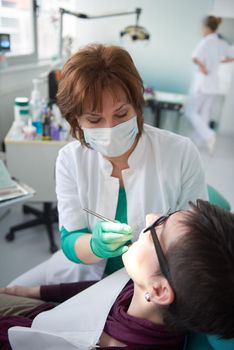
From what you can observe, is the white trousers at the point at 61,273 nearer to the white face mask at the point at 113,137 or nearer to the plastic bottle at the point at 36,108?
the white face mask at the point at 113,137

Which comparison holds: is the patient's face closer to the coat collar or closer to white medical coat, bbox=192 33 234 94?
the coat collar

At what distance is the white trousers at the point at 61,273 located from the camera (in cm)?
113

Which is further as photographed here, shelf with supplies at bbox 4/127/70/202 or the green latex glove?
shelf with supplies at bbox 4/127/70/202

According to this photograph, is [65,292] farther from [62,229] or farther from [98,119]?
[98,119]

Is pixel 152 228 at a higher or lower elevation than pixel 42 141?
higher

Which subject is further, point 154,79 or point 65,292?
point 154,79

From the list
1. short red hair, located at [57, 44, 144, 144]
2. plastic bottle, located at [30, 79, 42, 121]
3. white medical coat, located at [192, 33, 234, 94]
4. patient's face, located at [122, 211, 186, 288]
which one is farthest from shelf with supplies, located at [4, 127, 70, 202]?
white medical coat, located at [192, 33, 234, 94]

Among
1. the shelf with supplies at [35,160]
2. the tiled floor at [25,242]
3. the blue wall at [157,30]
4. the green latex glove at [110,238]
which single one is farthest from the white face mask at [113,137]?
the blue wall at [157,30]

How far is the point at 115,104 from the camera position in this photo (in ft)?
2.96

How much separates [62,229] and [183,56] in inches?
119

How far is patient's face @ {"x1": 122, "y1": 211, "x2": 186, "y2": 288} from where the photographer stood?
2.31 ft

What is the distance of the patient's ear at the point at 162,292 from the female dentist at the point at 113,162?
0.64 ft

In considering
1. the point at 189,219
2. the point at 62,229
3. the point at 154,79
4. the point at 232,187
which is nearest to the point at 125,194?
the point at 62,229

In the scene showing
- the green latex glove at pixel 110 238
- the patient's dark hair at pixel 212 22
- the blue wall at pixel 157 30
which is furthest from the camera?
the patient's dark hair at pixel 212 22
